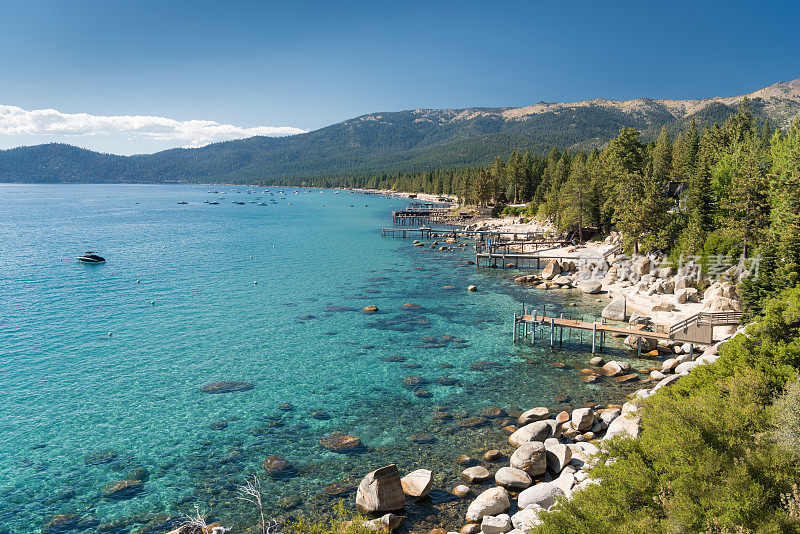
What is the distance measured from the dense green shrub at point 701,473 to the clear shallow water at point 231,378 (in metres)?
7.34

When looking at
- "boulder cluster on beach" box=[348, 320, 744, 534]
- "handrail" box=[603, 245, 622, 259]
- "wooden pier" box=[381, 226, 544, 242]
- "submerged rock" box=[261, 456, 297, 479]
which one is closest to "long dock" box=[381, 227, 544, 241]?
"wooden pier" box=[381, 226, 544, 242]

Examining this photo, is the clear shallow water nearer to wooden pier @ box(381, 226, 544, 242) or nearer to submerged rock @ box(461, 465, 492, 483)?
submerged rock @ box(461, 465, 492, 483)

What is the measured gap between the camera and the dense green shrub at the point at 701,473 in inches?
505

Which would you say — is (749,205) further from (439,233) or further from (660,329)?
(439,233)

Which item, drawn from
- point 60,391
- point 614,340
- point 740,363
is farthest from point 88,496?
point 614,340

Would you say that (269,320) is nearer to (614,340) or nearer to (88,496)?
Answer: (88,496)

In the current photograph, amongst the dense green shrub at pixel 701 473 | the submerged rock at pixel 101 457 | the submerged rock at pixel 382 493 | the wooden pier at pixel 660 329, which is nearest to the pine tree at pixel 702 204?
the wooden pier at pixel 660 329

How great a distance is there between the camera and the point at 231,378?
33062mm

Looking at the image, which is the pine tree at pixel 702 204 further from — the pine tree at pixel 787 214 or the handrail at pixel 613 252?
the handrail at pixel 613 252

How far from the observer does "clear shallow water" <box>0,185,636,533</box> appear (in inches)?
840

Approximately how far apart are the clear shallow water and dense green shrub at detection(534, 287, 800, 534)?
7.34 meters

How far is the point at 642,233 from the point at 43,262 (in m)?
91.0

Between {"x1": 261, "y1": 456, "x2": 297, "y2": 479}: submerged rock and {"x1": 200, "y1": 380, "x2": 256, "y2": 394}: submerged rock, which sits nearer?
{"x1": 261, "y1": 456, "x2": 297, "y2": 479}: submerged rock

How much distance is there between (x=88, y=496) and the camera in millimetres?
20547
